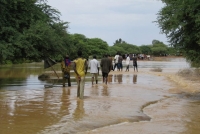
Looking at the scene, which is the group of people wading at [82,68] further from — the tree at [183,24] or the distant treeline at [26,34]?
the tree at [183,24]

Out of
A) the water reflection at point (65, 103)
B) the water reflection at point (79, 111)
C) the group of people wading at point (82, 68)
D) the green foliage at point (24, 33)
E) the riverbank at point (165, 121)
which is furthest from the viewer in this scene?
the green foliage at point (24, 33)

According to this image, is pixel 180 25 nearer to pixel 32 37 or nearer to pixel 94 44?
pixel 32 37

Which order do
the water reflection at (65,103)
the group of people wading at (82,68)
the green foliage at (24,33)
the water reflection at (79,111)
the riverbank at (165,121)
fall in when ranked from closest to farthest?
1. the riverbank at (165,121)
2. the water reflection at (79,111)
3. the water reflection at (65,103)
4. the group of people wading at (82,68)
5. the green foliage at (24,33)

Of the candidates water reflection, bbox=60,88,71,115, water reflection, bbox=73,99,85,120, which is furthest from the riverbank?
water reflection, bbox=60,88,71,115

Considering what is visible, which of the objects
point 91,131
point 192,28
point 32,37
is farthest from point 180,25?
point 32,37

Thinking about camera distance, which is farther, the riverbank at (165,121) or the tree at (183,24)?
the tree at (183,24)

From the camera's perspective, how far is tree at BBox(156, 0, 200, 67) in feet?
46.8

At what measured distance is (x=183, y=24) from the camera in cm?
1478

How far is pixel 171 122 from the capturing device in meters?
9.76

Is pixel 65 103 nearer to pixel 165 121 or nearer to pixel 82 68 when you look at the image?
pixel 82 68

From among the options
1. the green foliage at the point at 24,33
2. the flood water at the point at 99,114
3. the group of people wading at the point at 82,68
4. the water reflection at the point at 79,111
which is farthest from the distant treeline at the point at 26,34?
the water reflection at the point at 79,111

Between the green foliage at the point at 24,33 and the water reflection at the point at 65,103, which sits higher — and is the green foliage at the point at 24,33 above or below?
above

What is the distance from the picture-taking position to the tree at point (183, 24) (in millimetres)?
14250

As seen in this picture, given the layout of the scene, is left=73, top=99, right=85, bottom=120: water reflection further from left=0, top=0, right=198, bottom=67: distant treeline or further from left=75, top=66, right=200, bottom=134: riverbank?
left=0, top=0, right=198, bottom=67: distant treeline
